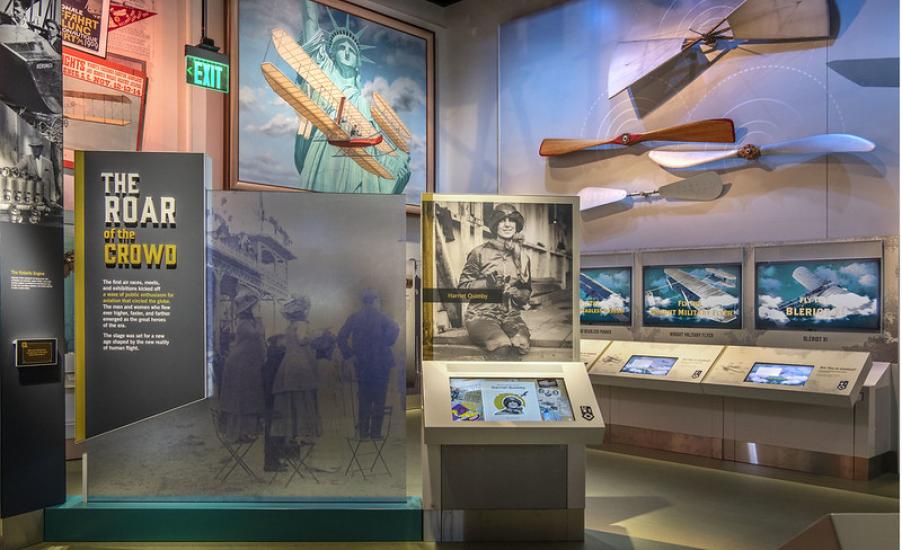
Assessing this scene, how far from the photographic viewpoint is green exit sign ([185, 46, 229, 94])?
19.2 ft

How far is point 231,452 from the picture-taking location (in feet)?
14.3

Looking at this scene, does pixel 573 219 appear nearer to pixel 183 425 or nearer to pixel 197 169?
pixel 197 169

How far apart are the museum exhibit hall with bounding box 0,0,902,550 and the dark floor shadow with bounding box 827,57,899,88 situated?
2.1 inches

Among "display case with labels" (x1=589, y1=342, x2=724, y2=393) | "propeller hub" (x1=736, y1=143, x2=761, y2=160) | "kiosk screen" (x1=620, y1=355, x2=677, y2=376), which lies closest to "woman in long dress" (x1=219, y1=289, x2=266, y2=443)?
"display case with labels" (x1=589, y1=342, x2=724, y2=393)

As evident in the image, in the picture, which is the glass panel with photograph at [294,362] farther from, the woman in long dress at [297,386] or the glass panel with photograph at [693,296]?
the glass panel with photograph at [693,296]

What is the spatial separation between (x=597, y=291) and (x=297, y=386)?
13.2 ft

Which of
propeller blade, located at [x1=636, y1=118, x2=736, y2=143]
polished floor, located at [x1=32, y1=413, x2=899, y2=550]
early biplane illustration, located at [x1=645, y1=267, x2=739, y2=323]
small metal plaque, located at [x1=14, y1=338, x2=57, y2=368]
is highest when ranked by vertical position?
propeller blade, located at [x1=636, y1=118, x2=736, y2=143]

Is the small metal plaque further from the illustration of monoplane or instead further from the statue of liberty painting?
the illustration of monoplane

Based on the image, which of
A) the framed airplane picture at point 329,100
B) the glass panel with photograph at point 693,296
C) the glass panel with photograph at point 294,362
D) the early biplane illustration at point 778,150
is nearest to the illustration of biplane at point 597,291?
the glass panel with photograph at point 693,296

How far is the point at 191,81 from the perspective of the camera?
5.86 meters

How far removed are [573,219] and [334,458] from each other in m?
2.08

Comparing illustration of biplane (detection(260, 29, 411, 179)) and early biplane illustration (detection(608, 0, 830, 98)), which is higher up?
early biplane illustration (detection(608, 0, 830, 98))

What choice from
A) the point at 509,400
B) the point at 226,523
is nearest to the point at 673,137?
the point at 509,400

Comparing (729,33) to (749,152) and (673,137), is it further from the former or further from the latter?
(749,152)
